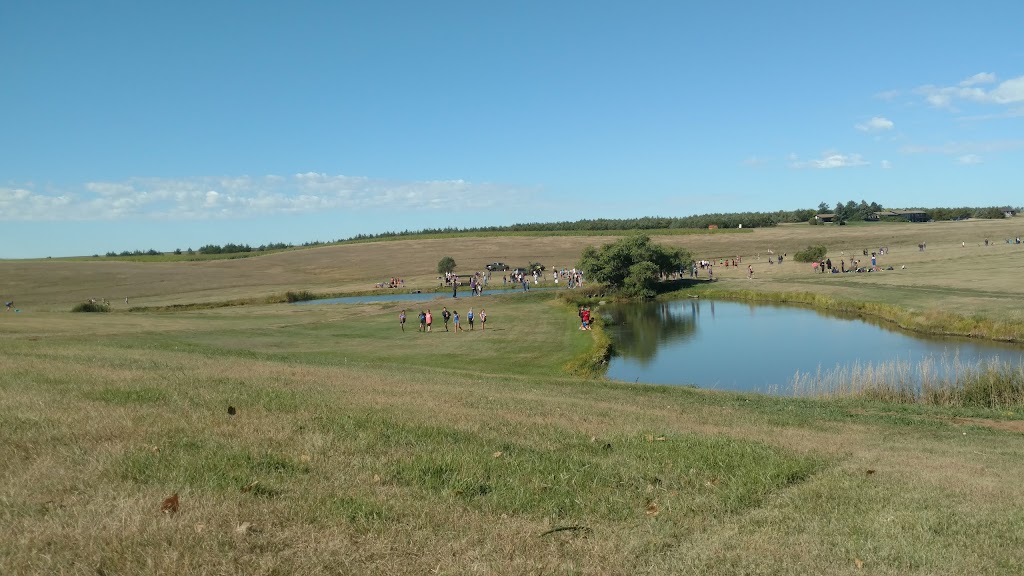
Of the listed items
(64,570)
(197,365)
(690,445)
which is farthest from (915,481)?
(197,365)

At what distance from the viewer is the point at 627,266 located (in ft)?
255

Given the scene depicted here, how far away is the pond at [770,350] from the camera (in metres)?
33.6

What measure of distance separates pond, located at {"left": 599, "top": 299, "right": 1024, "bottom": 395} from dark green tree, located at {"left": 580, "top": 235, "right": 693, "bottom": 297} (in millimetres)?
13897

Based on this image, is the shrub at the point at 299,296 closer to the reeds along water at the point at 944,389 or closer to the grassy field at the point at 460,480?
the grassy field at the point at 460,480

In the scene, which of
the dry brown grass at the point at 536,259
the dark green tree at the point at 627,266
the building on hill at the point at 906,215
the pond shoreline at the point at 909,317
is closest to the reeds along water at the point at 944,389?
the pond shoreline at the point at 909,317

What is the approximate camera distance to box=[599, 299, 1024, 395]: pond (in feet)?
110

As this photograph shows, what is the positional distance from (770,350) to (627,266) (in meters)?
36.4

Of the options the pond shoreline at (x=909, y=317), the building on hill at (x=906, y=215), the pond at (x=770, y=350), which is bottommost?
the pond at (x=770, y=350)

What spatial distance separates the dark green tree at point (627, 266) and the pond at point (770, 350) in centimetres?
1390

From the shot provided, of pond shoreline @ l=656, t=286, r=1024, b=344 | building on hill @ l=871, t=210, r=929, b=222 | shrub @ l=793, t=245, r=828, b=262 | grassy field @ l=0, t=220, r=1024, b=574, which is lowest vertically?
pond shoreline @ l=656, t=286, r=1024, b=344

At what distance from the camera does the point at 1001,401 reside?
957 inches

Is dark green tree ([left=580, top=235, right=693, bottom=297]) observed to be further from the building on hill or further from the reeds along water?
the building on hill

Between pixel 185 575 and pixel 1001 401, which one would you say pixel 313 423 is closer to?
Answer: pixel 185 575

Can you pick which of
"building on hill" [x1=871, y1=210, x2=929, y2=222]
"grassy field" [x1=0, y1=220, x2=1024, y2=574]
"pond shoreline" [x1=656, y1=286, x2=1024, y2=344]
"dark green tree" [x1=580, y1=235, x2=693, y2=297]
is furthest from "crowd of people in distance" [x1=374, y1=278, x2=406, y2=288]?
"building on hill" [x1=871, y1=210, x2=929, y2=222]
